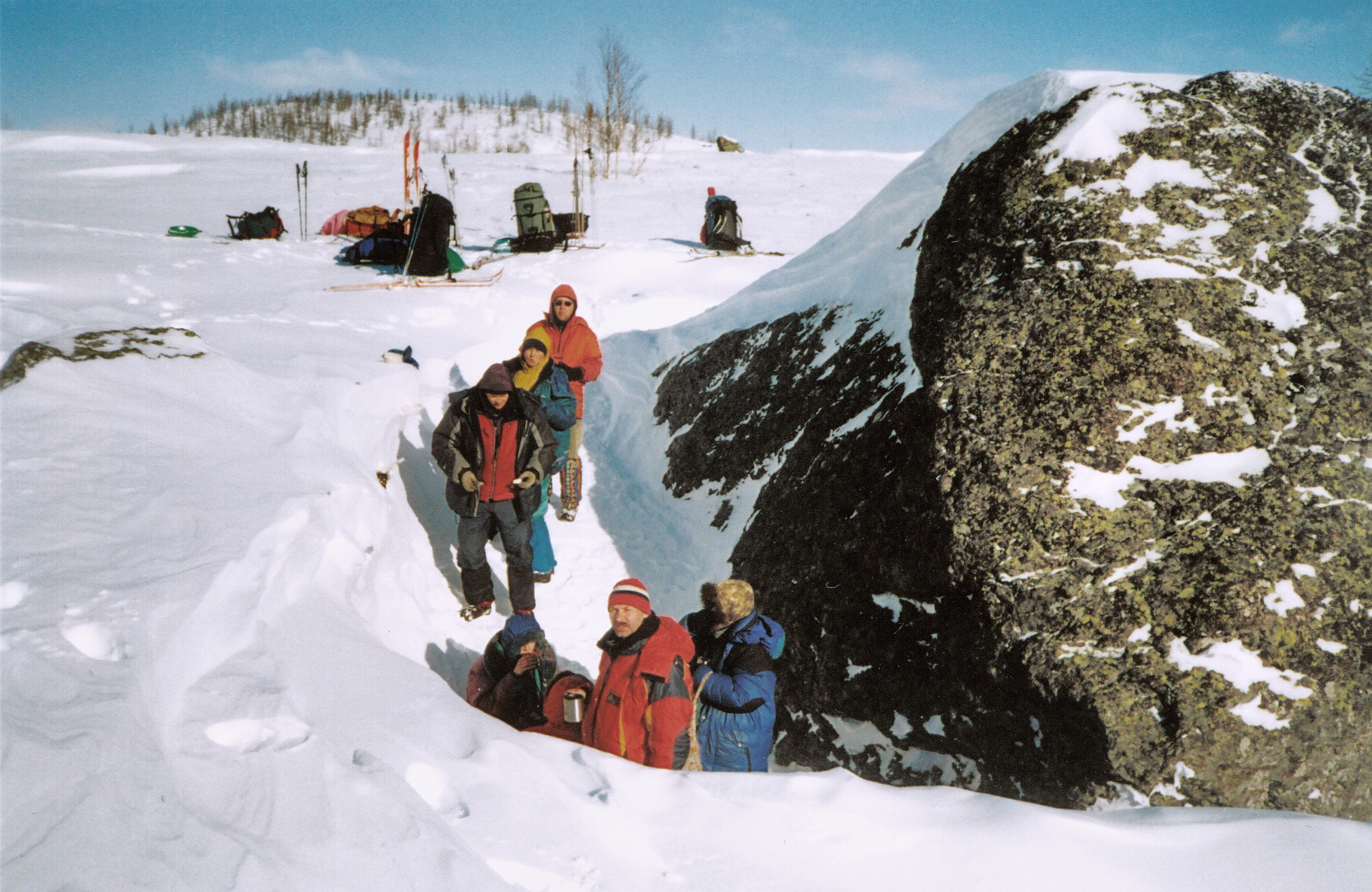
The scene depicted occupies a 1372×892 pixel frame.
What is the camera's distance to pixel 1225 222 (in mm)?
4496

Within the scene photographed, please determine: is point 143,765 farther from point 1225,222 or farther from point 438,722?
point 1225,222

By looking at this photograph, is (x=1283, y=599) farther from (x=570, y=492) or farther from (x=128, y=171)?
(x=128, y=171)

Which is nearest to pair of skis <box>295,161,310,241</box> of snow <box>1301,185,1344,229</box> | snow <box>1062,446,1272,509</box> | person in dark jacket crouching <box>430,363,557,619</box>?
person in dark jacket crouching <box>430,363,557,619</box>

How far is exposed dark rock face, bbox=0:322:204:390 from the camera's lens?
3.47 meters

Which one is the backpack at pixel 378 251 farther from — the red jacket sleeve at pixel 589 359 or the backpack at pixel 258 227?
the red jacket sleeve at pixel 589 359

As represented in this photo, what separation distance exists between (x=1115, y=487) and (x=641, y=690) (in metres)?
2.63

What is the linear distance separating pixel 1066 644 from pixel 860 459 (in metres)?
1.67

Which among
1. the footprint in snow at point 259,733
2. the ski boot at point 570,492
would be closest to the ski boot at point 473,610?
the ski boot at point 570,492

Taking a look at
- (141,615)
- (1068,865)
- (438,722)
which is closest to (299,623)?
(141,615)

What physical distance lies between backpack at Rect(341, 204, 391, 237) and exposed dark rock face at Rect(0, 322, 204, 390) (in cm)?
968

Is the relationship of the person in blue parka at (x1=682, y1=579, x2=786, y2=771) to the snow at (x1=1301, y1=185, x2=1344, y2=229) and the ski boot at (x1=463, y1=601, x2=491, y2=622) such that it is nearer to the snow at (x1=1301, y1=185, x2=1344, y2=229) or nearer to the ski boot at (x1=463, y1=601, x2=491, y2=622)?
the ski boot at (x1=463, y1=601, x2=491, y2=622)

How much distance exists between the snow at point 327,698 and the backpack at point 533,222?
6577 millimetres

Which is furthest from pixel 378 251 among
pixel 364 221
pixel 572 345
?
pixel 572 345

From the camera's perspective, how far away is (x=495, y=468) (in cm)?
444
